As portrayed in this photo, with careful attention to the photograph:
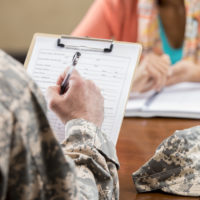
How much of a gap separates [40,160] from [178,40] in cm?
123

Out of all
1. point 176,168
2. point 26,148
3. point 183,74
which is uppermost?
point 26,148

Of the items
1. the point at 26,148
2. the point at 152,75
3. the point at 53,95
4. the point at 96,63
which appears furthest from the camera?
the point at 152,75

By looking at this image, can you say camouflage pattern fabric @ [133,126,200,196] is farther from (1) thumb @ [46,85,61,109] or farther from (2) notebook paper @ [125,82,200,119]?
(2) notebook paper @ [125,82,200,119]

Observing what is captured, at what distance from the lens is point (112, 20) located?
5.33ft

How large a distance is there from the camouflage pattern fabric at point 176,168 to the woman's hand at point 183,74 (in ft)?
2.00

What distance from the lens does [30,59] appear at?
966 mm

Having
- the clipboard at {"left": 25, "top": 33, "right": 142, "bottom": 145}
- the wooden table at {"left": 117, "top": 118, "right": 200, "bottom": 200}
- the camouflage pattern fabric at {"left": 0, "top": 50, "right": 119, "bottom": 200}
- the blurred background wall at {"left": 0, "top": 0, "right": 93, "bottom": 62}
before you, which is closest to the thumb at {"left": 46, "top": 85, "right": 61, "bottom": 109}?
the clipboard at {"left": 25, "top": 33, "right": 142, "bottom": 145}

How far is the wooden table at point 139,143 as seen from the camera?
0.76m

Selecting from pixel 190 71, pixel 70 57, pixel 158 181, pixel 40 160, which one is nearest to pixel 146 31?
pixel 190 71

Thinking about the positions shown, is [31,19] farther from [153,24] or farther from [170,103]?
[170,103]

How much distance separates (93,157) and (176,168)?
0.17 m

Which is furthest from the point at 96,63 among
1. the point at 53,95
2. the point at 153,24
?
the point at 153,24

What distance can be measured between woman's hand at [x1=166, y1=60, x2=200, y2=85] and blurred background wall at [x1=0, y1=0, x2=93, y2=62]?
1467 mm

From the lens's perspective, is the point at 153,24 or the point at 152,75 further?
the point at 153,24
